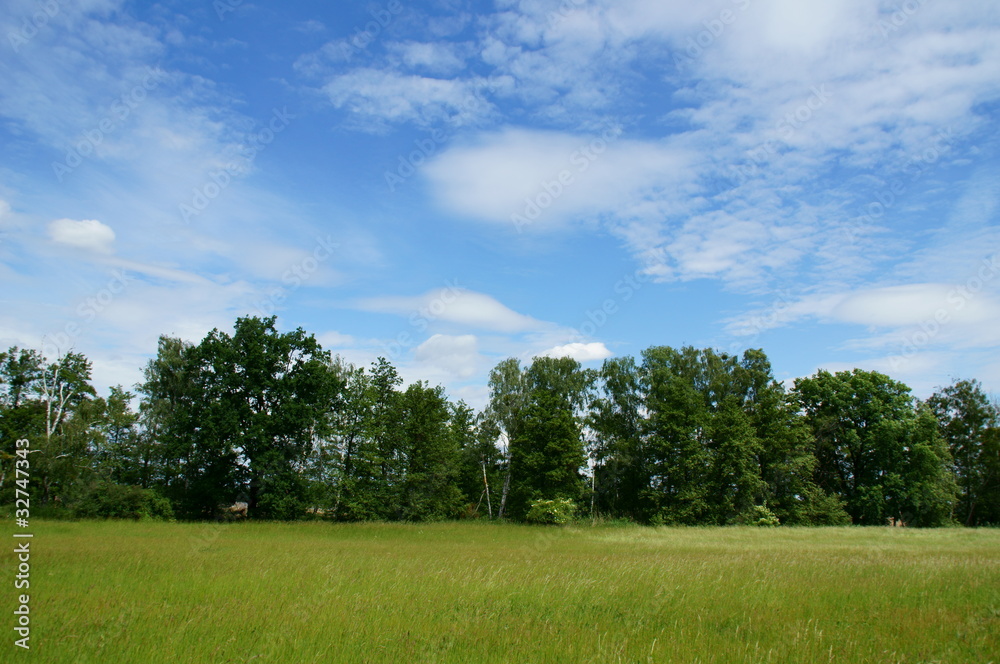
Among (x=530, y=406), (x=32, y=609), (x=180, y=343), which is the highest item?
(x=180, y=343)

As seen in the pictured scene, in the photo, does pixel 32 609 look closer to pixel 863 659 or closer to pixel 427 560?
pixel 427 560

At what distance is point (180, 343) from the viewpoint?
152ft

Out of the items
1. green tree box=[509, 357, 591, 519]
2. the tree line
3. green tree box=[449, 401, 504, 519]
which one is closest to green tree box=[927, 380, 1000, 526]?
the tree line

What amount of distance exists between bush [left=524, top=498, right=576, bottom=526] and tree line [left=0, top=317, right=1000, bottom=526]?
0.37m

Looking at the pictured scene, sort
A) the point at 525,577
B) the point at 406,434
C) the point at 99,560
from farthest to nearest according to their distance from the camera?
the point at 406,434
the point at 99,560
the point at 525,577

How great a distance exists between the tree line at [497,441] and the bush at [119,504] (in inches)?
4.8

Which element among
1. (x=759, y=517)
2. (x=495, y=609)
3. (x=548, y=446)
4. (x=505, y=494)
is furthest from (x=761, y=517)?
(x=495, y=609)

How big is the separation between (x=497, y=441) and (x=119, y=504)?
3006 cm

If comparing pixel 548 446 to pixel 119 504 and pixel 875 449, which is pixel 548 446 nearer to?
pixel 119 504

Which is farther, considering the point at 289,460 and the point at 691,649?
the point at 289,460

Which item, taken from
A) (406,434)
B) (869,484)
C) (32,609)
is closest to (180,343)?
(406,434)

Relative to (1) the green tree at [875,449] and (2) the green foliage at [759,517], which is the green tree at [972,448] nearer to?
(1) the green tree at [875,449]

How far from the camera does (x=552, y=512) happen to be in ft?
139

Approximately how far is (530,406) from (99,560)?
3621 cm
